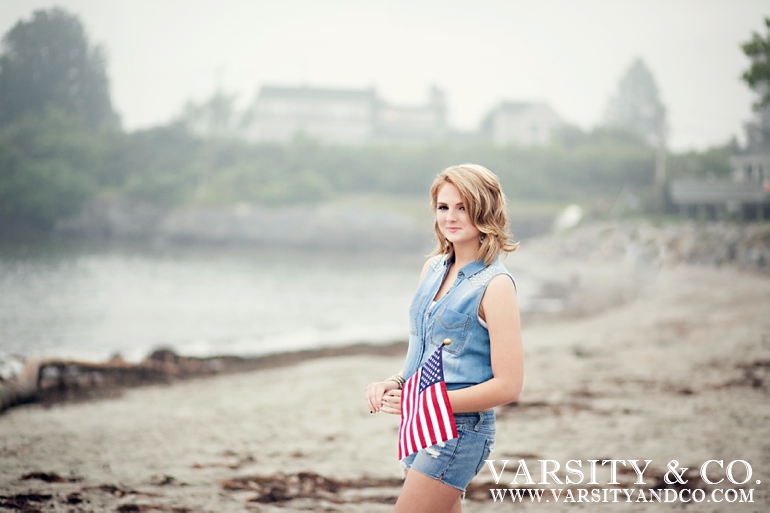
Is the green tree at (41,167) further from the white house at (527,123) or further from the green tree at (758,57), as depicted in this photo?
the white house at (527,123)

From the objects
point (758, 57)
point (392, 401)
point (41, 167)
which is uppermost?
point (758, 57)

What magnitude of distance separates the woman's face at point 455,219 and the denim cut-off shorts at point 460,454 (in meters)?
0.59

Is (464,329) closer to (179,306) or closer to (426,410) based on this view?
(426,410)

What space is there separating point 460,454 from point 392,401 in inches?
11.9

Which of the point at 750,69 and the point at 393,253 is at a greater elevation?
the point at 750,69

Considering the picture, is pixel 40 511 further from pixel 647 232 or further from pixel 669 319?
pixel 647 232

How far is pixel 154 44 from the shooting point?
21234 mm

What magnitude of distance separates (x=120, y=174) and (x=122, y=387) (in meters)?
48.8

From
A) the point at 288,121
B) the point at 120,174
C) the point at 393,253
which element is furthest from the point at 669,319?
the point at 288,121

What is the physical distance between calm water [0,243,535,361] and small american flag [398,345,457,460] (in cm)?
1027

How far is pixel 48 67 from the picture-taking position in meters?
17.5

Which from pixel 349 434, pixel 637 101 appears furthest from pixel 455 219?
pixel 637 101

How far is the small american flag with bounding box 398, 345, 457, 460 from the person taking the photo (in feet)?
5.99

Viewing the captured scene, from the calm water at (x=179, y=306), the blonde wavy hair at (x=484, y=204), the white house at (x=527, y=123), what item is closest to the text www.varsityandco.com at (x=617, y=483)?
the blonde wavy hair at (x=484, y=204)
